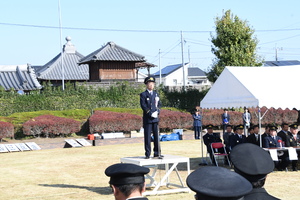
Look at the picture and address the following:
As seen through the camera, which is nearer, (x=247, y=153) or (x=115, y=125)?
(x=247, y=153)

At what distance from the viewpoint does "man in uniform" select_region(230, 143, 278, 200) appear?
3248 millimetres

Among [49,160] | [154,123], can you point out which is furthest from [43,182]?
[49,160]

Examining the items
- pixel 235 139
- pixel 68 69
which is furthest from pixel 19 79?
pixel 235 139

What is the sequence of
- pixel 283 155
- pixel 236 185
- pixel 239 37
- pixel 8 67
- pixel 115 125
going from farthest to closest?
pixel 8 67
pixel 239 37
pixel 115 125
pixel 283 155
pixel 236 185

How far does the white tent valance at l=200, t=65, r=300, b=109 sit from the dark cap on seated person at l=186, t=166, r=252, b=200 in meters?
11.9

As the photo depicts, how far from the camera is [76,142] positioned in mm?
26078

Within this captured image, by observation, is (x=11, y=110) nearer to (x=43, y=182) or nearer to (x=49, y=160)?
(x=49, y=160)

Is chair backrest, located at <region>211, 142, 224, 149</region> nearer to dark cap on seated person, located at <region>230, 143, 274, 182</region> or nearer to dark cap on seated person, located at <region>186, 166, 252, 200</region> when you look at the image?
dark cap on seated person, located at <region>230, 143, 274, 182</region>

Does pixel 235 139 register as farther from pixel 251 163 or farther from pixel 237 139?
pixel 251 163

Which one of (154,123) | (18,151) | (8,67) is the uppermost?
(8,67)

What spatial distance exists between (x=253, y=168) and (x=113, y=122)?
26.8 meters

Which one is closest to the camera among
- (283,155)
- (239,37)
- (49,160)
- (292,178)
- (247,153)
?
(247,153)

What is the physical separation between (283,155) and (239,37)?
2225 cm

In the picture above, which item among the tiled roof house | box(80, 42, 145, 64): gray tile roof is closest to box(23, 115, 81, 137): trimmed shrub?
box(80, 42, 145, 64): gray tile roof
